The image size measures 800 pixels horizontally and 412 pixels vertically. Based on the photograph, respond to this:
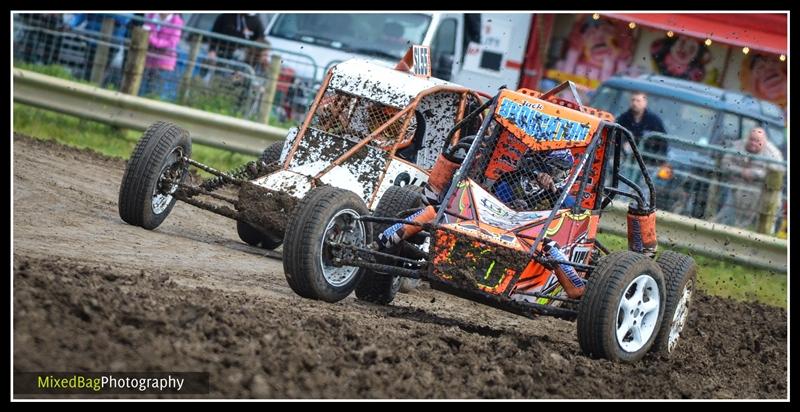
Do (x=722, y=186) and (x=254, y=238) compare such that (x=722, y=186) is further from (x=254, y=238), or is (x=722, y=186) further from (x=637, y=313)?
(x=637, y=313)

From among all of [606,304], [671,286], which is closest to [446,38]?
[671,286]

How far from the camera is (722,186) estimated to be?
14781 mm

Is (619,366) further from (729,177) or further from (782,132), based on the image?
(782,132)

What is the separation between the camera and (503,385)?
6578mm

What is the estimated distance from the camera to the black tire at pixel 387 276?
8742 mm

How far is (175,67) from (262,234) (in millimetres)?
6129

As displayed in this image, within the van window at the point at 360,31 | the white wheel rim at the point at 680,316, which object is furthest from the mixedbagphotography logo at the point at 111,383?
the van window at the point at 360,31

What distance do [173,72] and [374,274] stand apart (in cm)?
827

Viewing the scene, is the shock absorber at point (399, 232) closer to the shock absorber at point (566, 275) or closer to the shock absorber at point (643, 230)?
the shock absorber at point (566, 275)

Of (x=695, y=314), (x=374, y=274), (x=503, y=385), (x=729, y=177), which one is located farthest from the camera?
(x=729, y=177)

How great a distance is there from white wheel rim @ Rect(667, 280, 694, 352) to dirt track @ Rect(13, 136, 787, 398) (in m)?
0.18

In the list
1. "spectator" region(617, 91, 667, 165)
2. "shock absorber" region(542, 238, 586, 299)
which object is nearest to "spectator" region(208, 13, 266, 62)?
"spectator" region(617, 91, 667, 165)

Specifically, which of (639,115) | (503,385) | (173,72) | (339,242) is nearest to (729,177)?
(639,115)

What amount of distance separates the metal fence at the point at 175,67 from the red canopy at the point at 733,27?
733cm
